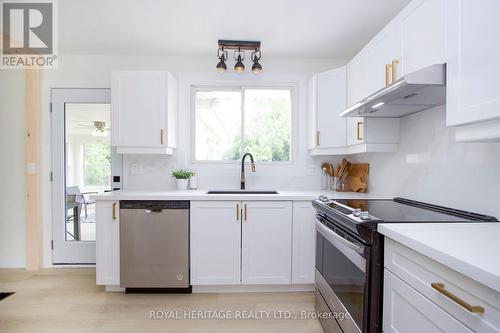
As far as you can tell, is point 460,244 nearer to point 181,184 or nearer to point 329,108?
point 329,108

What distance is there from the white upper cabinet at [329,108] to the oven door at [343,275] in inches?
39.0

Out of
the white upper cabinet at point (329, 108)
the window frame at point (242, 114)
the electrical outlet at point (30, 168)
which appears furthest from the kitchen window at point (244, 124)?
the electrical outlet at point (30, 168)

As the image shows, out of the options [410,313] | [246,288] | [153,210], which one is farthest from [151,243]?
[410,313]

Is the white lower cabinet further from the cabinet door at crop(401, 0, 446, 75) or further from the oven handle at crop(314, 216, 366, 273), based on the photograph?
the cabinet door at crop(401, 0, 446, 75)

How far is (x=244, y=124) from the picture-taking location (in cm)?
298

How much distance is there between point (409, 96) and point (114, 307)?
2.72 metres

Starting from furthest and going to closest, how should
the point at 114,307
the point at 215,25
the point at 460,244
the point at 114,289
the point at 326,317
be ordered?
the point at 114,289 < the point at 215,25 < the point at 114,307 < the point at 326,317 < the point at 460,244

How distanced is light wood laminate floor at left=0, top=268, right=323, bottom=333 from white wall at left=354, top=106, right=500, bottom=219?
128 centimetres

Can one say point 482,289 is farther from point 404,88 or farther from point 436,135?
point 436,135

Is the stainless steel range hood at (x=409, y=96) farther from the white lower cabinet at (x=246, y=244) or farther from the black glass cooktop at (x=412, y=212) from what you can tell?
the white lower cabinet at (x=246, y=244)

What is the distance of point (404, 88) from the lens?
1.29m

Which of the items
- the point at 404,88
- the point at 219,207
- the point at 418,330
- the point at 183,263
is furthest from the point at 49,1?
the point at 418,330

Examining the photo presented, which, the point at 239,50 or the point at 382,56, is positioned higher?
the point at 239,50

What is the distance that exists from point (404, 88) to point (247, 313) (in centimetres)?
197
